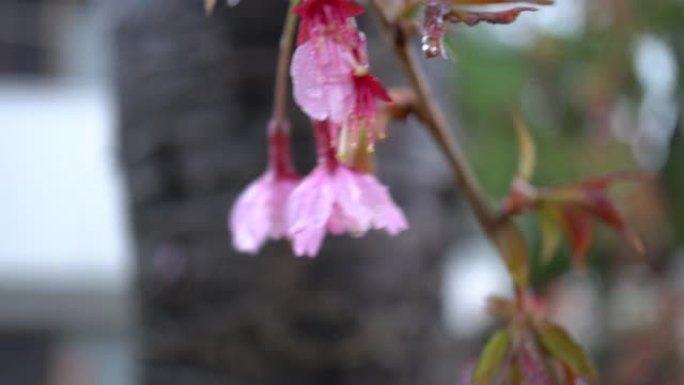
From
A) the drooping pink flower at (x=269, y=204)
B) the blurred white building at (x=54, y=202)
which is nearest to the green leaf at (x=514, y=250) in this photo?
the drooping pink flower at (x=269, y=204)

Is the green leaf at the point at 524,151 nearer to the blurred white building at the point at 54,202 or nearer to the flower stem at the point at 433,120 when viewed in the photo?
the flower stem at the point at 433,120

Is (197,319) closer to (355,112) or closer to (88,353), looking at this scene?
(355,112)

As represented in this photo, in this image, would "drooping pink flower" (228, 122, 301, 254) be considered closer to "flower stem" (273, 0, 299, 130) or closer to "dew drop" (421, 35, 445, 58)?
"flower stem" (273, 0, 299, 130)

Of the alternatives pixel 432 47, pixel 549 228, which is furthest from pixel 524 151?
pixel 432 47

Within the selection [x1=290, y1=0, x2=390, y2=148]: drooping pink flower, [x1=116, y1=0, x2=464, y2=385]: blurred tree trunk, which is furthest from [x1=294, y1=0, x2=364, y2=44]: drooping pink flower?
[x1=116, y1=0, x2=464, y2=385]: blurred tree trunk

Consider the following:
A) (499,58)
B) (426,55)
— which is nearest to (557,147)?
(499,58)

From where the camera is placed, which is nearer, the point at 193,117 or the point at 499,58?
the point at 193,117
